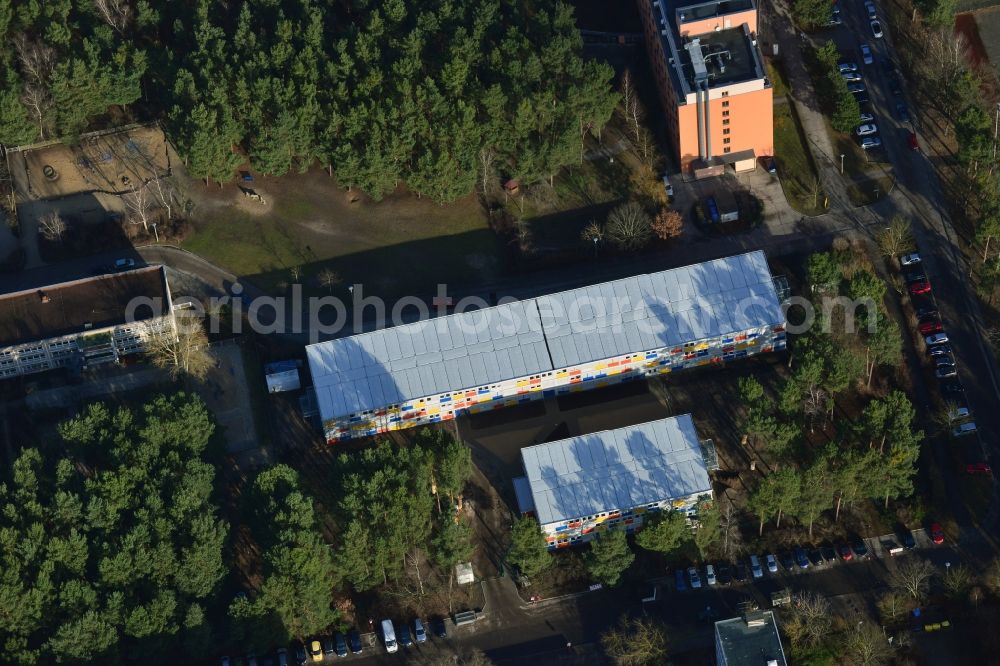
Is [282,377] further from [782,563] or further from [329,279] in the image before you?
[782,563]

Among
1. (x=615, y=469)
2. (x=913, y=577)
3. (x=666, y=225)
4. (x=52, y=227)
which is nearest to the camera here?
(x=913, y=577)

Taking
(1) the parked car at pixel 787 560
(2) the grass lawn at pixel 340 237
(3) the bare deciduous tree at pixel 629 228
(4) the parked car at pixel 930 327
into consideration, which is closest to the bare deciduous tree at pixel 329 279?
(2) the grass lawn at pixel 340 237

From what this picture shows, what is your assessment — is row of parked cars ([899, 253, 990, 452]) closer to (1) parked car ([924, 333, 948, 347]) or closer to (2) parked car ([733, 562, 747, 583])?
(1) parked car ([924, 333, 948, 347])

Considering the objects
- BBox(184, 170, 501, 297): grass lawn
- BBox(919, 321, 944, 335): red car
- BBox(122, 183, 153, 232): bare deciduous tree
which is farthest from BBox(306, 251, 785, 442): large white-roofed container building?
BBox(122, 183, 153, 232): bare deciduous tree

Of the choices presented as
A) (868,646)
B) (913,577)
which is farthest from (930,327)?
(868,646)

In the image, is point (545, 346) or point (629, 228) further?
point (629, 228)

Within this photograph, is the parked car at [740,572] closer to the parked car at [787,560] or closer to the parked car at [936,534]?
the parked car at [787,560]
